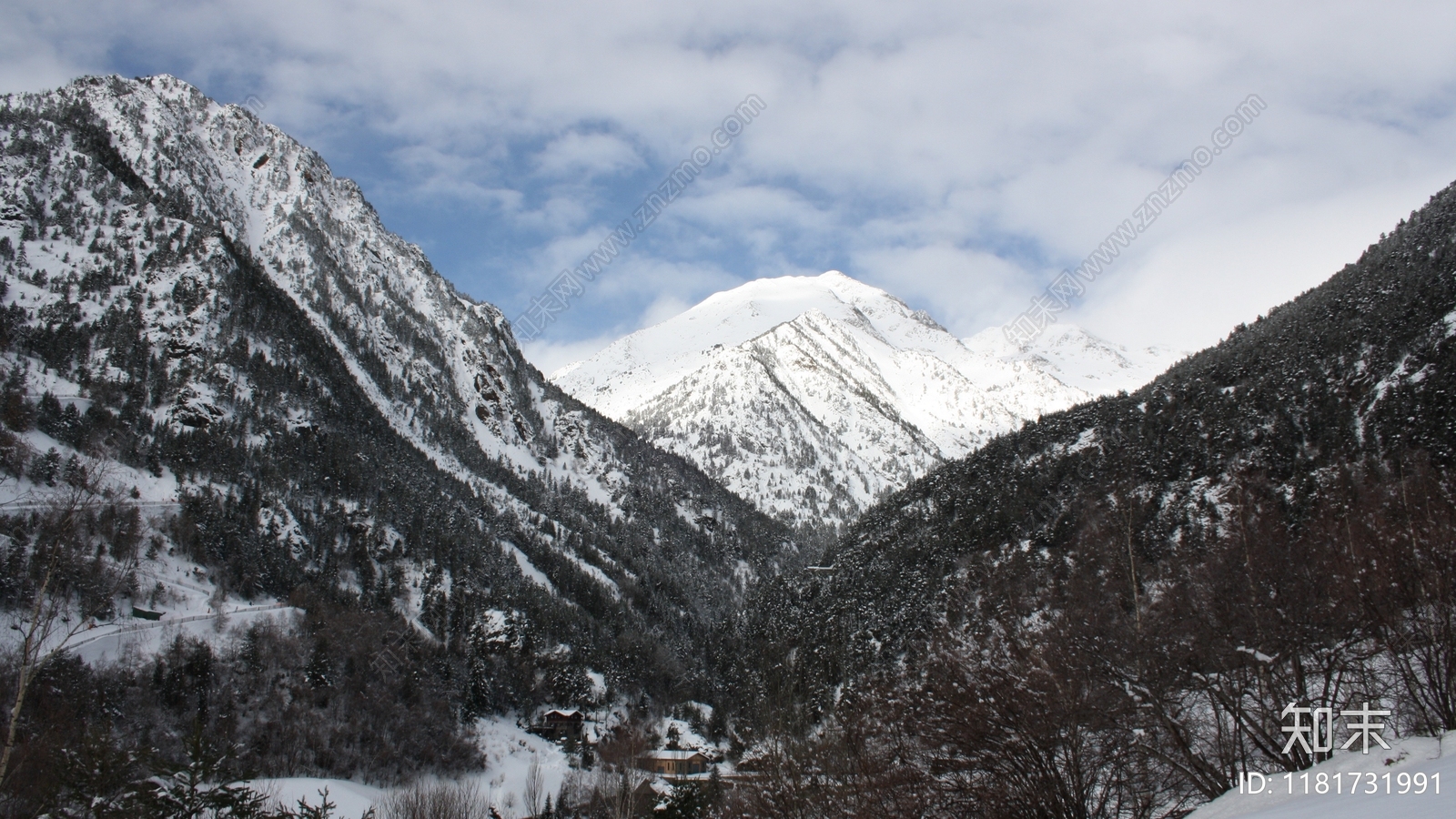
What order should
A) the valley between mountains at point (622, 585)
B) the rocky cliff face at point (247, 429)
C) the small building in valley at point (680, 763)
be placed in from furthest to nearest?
the rocky cliff face at point (247, 429)
the small building in valley at point (680, 763)
the valley between mountains at point (622, 585)

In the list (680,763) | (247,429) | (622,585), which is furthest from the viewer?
(622,585)

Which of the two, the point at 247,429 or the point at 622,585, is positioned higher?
the point at 247,429

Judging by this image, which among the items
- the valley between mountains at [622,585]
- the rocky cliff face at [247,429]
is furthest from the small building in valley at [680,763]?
the rocky cliff face at [247,429]

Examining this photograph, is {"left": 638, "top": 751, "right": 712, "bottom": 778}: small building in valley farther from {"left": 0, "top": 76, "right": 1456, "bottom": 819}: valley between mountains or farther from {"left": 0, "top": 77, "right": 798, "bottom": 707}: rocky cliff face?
{"left": 0, "top": 77, "right": 798, "bottom": 707}: rocky cliff face

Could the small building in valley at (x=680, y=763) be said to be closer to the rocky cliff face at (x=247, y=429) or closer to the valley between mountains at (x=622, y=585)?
the valley between mountains at (x=622, y=585)

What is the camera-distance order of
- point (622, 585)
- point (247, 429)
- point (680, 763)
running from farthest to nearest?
1. point (622, 585)
2. point (247, 429)
3. point (680, 763)

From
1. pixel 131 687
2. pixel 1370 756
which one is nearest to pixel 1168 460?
pixel 1370 756

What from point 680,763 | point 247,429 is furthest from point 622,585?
point 680,763

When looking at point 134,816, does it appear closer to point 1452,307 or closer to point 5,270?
point 1452,307

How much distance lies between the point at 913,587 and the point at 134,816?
87331mm

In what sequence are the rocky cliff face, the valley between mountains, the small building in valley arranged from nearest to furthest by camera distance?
the valley between mountains
the small building in valley
the rocky cliff face

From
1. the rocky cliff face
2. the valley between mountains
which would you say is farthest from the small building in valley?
the rocky cliff face

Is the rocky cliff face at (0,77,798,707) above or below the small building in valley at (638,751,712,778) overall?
above

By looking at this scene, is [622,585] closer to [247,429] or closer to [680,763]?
[247,429]
